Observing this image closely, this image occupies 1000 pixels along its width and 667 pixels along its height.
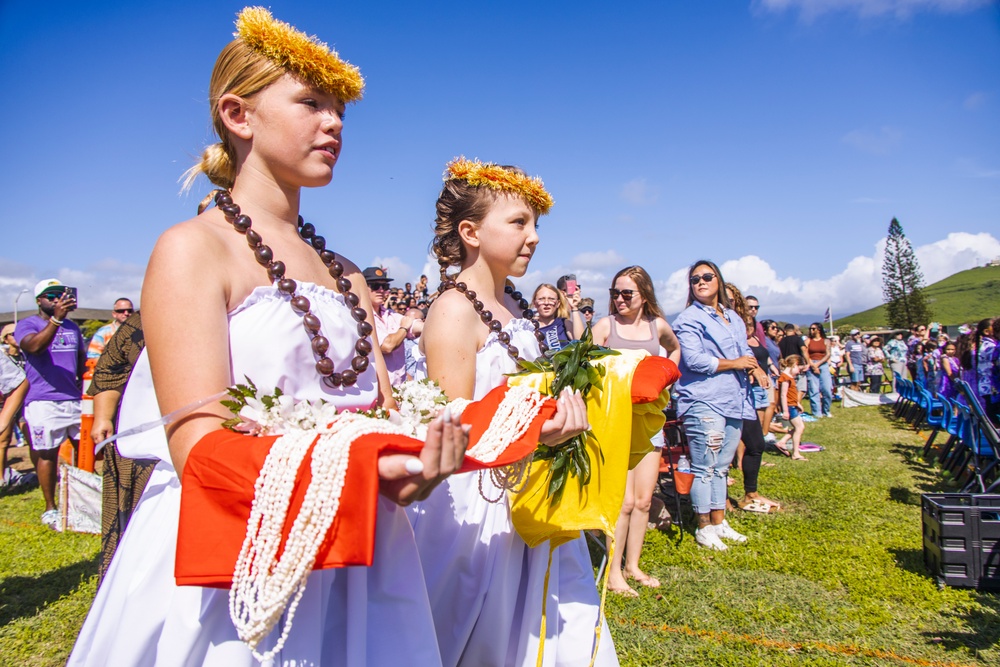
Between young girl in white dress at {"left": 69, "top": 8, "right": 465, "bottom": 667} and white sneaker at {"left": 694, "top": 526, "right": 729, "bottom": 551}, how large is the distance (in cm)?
484

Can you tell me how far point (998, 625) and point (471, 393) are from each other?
4283mm

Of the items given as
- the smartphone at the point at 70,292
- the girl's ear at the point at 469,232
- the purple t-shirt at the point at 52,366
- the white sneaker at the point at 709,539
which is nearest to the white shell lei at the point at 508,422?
the girl's ear at the point at 469,232

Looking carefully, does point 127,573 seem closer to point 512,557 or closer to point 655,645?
point 512,557

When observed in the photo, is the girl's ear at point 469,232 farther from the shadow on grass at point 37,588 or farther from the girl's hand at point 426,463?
the shadow on grass at point 37,588

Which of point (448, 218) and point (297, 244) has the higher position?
point (448, 218)

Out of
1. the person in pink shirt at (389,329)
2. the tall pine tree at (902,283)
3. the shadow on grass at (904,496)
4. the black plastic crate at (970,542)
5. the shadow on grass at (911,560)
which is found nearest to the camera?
the black plastic crate at (970,542)

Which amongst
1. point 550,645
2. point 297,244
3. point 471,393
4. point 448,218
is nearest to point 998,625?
point 550,645

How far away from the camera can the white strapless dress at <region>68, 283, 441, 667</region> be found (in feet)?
4.76

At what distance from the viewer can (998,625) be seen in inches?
171

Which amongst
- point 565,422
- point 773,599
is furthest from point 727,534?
point 565,422

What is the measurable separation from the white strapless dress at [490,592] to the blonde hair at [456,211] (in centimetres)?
105

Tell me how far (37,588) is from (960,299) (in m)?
131

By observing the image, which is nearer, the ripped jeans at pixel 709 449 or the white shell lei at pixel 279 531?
the white shell lei at pixel 279 531

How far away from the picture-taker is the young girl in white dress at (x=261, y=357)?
146 centimetres
